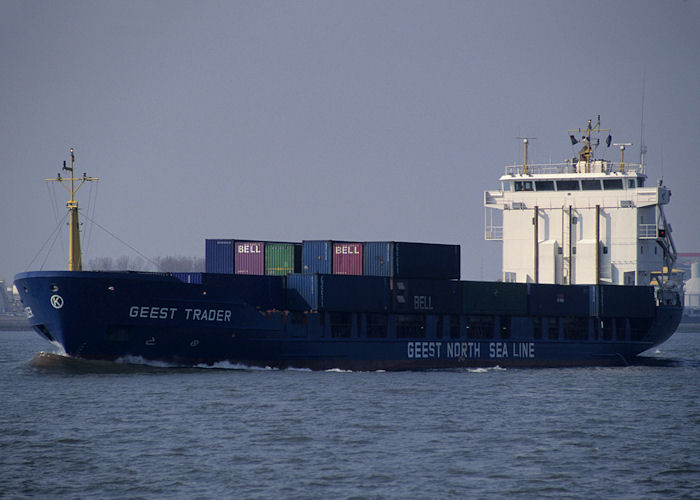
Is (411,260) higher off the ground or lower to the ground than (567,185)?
lower

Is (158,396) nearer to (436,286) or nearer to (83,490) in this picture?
(83,490)

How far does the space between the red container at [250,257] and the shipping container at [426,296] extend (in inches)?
239

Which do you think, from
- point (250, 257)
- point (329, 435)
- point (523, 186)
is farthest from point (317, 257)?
Answer: point (523, 186)

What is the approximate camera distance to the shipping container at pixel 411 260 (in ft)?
145

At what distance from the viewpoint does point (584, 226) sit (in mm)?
56562

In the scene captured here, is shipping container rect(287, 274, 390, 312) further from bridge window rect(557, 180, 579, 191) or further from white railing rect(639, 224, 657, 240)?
white railing rect(639, 224, 657, 240)

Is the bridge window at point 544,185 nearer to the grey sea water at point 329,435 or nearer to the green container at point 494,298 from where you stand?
the green container at point 494,298

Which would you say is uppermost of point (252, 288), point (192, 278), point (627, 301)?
point (192, 278)

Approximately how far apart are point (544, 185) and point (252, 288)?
22851 millimetres

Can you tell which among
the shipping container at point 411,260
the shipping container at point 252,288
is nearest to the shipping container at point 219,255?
the shipping container at point 252,288

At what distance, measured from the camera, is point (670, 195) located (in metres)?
59.3

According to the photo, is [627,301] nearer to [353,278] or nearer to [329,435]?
[353,278]

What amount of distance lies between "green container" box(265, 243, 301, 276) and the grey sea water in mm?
5225

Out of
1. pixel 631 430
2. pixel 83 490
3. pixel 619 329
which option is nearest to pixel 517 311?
pixel 619 329
